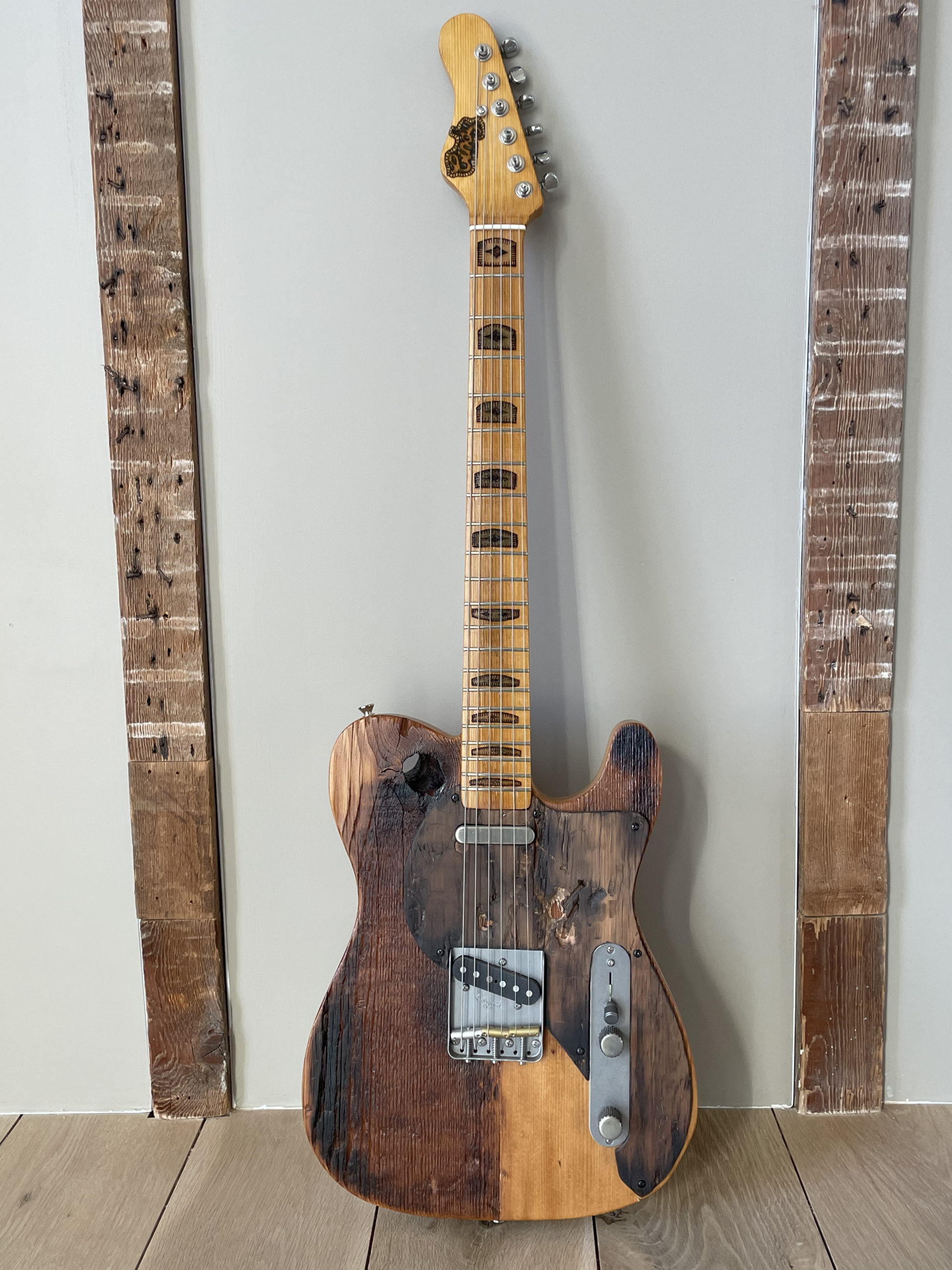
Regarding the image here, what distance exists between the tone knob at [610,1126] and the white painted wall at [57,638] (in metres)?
0.70

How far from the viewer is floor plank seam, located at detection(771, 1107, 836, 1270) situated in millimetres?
1069

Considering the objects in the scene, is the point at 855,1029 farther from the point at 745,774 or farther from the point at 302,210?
the point at 302,210

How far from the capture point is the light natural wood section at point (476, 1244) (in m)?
1.07

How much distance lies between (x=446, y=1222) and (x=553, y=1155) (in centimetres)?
19

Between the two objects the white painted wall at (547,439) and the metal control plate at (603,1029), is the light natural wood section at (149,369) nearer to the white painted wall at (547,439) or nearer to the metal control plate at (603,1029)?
the white painted wall at (547,439)

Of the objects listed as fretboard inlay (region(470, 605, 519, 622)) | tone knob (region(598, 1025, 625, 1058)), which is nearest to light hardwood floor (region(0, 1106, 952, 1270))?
tone knob (region(598, 1025, 625, 1058))

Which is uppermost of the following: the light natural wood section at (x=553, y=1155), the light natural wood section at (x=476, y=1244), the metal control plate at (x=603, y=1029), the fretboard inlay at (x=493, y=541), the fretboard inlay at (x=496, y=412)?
the fretboard inlay at (x=496, y=412)

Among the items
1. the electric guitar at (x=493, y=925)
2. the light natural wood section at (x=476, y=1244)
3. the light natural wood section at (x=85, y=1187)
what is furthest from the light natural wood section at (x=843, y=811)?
the light natural wood section at (x=85, y=1187)

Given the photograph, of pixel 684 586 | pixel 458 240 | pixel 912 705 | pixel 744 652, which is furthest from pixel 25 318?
pixel 912 705

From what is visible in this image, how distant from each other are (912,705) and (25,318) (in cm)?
Result: 136

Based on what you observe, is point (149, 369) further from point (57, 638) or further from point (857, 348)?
point (857, 348)

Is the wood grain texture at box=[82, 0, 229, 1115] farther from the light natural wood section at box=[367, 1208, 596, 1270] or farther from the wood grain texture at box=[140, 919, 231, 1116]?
the light natural wood section at box=[367, 1208, 596, 1270]

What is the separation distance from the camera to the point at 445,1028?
3.63ft

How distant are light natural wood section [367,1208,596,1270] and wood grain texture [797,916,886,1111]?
1.32 ft
